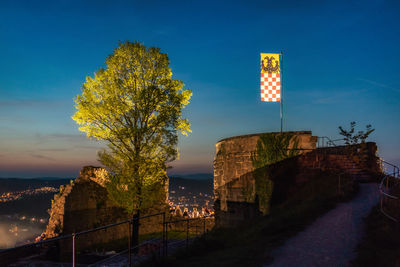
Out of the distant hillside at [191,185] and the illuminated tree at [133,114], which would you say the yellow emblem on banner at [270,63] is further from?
the distant hillside at [191,185]

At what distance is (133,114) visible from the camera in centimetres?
1711

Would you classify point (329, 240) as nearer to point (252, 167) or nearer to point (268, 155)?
point (268, 155)

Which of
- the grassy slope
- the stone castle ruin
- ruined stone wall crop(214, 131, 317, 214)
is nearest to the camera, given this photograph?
the grassy slope

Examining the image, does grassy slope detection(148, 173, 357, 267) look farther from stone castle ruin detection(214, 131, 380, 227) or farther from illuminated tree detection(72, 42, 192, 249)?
illuminated tree detection(72, 42, 192, 249)

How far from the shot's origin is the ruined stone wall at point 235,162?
15.1 metres

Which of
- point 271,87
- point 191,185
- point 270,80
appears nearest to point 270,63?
point 270,80

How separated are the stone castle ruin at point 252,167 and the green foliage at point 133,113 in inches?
135

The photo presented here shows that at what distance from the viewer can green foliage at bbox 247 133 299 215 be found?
49.2ft

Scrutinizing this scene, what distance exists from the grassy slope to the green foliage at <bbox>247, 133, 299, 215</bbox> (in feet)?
5.89

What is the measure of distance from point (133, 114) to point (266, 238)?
10.8 metres

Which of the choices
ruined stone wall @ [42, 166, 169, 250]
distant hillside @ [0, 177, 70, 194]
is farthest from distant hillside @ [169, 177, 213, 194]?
ruined stone wall @ [42, 166, 169, 250]

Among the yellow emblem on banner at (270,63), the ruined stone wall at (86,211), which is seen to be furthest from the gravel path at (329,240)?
the ruined stone wall at (86,211)

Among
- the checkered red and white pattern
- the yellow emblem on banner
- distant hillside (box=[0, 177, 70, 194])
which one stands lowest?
distant hillside (box=[0, 177, 70, 194])

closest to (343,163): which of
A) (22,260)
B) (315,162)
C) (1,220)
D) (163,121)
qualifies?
(315,162)
